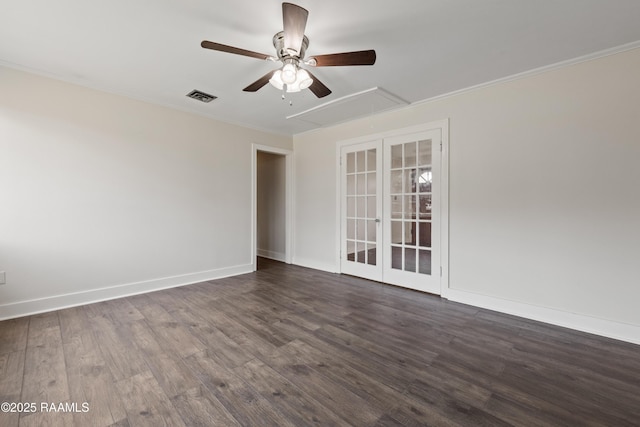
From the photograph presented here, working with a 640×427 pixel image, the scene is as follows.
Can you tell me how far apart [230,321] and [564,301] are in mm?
3315

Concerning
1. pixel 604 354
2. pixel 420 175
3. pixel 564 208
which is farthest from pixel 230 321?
pixel 564 208

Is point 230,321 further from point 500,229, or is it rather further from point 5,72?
point 5,72

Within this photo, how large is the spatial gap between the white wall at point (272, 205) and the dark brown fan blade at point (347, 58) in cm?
346

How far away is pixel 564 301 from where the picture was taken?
2.64m

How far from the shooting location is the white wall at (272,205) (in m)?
5.57

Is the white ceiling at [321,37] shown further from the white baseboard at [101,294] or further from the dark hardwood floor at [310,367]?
the dark hardwood floor at [310,367]

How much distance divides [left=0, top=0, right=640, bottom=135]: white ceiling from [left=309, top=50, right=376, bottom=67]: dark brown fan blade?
30cm

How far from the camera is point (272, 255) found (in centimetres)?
592

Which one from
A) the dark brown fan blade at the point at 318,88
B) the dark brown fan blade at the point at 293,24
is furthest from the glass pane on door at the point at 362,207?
the dark brown fan blade at the point at 293,24

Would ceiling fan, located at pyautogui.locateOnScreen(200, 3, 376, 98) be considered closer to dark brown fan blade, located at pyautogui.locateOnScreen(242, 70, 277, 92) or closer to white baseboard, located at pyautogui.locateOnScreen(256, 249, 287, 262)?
dark brown fan blade, located at pyautogui.locateOnScreen(242, 70, 277, 92)

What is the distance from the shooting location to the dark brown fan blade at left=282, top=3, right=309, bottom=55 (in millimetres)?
1636

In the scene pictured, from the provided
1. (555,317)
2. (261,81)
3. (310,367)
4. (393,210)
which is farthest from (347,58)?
(555,317)

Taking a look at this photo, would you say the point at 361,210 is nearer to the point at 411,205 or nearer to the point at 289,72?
the point at 411,205

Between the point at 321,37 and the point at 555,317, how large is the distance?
3450 millimetres
